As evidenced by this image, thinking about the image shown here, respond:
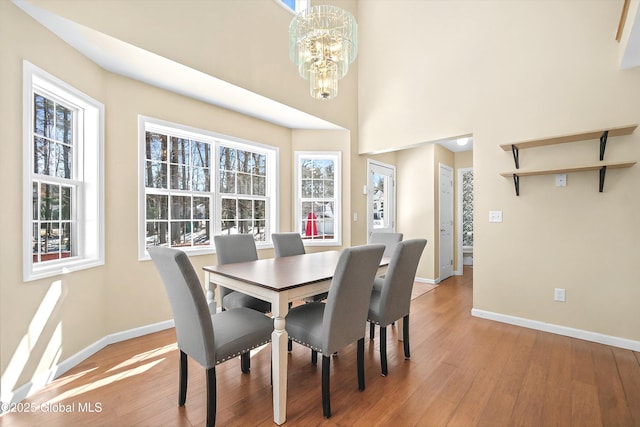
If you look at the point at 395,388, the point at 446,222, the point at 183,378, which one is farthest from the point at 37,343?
the point at 446,222

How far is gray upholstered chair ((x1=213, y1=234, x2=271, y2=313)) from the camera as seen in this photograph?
7.98 ft

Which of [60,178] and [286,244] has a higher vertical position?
[60,178]

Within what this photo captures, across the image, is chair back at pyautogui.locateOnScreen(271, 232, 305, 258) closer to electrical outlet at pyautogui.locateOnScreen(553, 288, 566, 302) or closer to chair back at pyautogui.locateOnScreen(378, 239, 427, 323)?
chair back at pyautogui.locateOnScreen(378, 239, 427, 323)

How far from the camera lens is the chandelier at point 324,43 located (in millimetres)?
2121

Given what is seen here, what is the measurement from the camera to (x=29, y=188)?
6.34 ft

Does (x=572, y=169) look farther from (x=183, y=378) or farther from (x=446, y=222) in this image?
(x=183, y=378)

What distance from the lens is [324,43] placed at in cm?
211

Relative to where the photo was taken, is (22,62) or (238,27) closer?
(22,62)

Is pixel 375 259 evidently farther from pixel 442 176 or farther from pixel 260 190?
pixel 442 176

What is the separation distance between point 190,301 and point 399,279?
1.45 m

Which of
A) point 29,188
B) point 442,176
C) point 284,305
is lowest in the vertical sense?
point 284,305

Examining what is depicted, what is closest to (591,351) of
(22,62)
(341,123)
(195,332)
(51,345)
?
(195,332)

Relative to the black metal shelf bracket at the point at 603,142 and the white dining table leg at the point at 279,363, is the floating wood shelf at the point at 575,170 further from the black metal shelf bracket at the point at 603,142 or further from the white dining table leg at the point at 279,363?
the white dining table leg at the point at 279,363

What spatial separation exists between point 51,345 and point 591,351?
14.3ft
